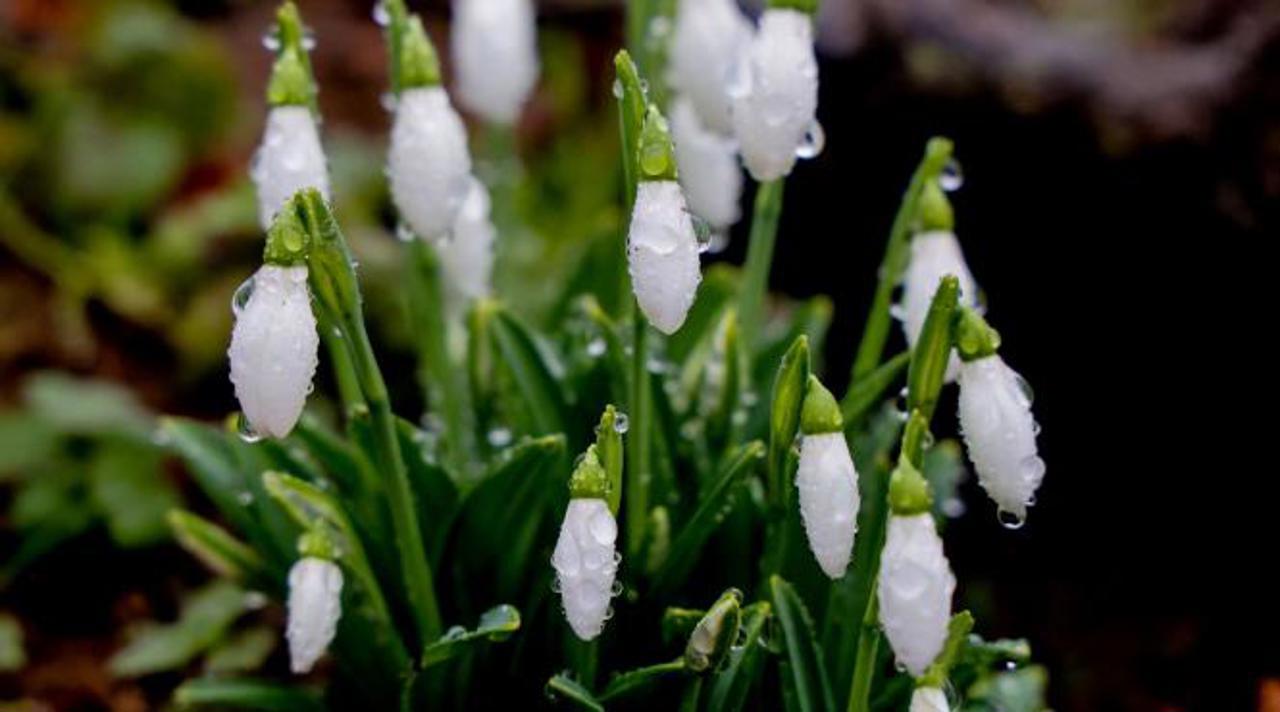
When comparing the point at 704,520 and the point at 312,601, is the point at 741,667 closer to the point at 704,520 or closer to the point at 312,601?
the point at 704,520

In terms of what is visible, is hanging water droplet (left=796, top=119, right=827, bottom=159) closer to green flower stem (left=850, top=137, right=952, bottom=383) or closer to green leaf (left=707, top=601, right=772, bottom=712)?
green flower stem (left=850, top=137, right=952, bottom=383)

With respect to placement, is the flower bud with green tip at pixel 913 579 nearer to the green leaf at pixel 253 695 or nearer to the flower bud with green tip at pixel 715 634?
the flower bud with green tip at pixel 715 634

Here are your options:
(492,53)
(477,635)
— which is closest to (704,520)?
(477,635)

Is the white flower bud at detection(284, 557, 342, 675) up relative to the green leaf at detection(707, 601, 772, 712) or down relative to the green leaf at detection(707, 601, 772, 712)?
up

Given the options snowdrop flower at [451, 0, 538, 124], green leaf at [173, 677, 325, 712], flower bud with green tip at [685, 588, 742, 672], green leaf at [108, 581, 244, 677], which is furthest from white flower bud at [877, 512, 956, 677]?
green leaf at [108, 581, 244, 677]

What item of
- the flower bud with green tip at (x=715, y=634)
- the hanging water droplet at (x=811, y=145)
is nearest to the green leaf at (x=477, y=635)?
the flower bud with green tip at (x=715, y=634)

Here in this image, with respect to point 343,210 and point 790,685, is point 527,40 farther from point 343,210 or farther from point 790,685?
point 343,210

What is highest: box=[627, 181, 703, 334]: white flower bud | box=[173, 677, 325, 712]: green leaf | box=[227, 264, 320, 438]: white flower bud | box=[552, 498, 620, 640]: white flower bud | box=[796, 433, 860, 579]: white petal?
box=[627, 181, 703, 334]: white flower bud
